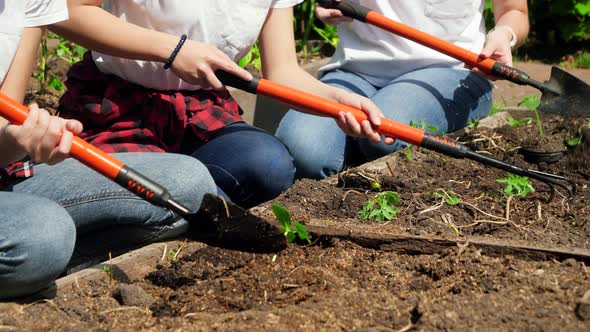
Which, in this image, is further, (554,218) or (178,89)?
(178,89)

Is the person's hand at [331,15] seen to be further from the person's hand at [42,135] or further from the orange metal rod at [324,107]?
the person's hand at [42,135]

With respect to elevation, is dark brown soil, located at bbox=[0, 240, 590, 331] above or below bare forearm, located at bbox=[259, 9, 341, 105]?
below

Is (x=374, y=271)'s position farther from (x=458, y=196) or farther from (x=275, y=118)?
(x=275, y=118)

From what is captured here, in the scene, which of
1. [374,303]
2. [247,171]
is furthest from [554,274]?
[247,171]

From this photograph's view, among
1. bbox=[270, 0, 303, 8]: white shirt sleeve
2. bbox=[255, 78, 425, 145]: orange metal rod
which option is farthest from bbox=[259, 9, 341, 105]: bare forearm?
bbox=[255, 78, 425, 145]: orange metal rod

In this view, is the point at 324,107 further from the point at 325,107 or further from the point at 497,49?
the point at 497,49

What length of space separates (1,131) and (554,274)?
4.50 ft

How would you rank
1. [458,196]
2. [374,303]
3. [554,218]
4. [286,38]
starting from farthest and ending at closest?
[286,38]
[458,196]
[554,218]
[374,303]

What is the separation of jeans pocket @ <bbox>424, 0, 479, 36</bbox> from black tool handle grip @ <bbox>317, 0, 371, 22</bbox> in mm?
360

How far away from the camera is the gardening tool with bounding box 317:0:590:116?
3.50m

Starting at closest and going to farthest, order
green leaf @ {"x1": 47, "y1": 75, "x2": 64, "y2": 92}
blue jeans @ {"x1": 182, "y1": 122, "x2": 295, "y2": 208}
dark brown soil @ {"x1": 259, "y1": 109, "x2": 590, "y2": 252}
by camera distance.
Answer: dark brown soil @ {"x1": 259, "y1": 109, "x2": 590, "y2": 252}
blue jeans @ {"x1": 182, "y1": 122, "x2": 295, "y2": 208}
green leaf @ {"x1": 47, "y1": 75, "x2": 64, "y2": 92}

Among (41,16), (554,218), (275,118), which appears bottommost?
(275,118)

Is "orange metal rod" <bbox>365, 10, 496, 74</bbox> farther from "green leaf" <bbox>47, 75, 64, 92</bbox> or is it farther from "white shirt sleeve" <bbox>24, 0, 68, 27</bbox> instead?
"green leaf" <bbox>47, 75, 64, 92</bbox>

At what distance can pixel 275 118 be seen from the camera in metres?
4.23
